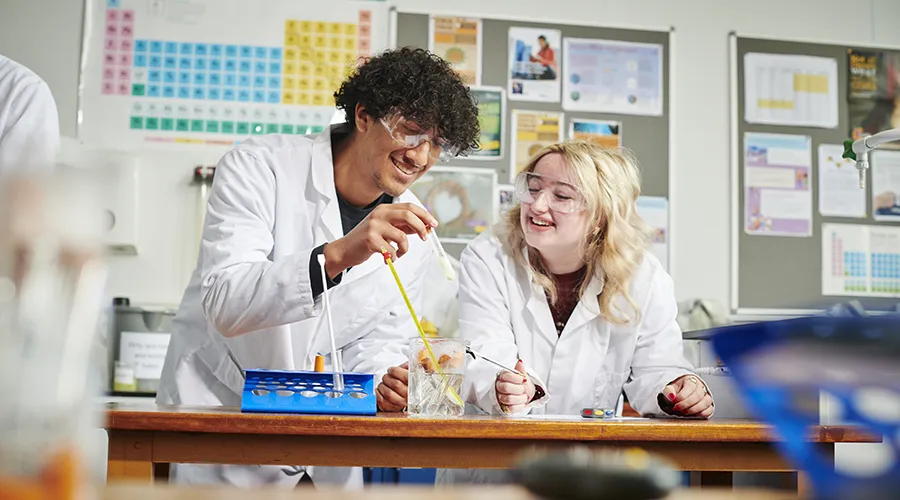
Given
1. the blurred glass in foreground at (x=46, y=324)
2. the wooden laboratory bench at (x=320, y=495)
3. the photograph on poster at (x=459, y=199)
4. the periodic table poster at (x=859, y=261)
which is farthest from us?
the periodic table poster at (x=859, y=261)

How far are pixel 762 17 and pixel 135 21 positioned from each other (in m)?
2.62

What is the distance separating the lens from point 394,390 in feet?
5.58

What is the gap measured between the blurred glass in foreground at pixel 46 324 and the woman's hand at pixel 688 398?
149 centimetres

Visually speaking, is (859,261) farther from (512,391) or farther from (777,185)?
(512,391)

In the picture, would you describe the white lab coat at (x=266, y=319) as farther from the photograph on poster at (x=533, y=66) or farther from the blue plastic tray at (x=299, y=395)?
the photograph on poster at (x=533, y=66)

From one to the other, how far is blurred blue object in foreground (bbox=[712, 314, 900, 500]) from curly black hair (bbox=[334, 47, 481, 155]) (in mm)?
1487

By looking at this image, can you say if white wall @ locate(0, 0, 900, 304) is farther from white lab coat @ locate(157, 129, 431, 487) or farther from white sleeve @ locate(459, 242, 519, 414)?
white sleeve @ locate(459, 242, 519, 414)

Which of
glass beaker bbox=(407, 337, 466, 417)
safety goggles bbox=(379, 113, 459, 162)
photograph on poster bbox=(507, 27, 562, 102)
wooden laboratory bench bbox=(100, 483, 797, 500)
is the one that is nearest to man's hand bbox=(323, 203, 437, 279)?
glass beaker bbox=(407, 337, 466, 417)

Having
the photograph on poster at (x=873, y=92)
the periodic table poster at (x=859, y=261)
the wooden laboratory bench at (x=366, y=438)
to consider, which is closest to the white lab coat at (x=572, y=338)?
the wooden laboratory bench at (x=366, y=438)

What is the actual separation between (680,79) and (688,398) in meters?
2.27

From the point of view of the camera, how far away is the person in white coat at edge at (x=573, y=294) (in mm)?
1999

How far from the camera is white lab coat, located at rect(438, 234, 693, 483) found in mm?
1968

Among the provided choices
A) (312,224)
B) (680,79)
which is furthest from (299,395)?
(680,79)

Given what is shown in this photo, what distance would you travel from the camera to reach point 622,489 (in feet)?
1.64
